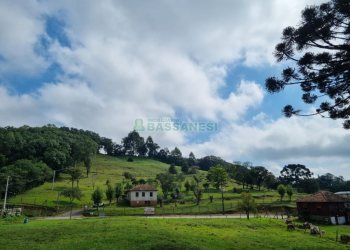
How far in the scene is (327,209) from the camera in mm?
63562

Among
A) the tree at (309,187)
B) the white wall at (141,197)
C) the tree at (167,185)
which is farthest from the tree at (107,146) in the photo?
the white wall at (141,197)

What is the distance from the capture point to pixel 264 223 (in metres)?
48.1

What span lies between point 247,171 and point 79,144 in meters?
61.2

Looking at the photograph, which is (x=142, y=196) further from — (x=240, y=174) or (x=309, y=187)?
(x=309, y=187)

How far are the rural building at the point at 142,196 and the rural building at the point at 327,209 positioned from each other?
35807mm

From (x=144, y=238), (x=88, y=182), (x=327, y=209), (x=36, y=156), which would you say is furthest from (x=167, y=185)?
(x=144, y=238)

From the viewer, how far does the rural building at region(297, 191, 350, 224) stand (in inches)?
2474

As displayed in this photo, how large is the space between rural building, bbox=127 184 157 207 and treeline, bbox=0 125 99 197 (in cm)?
2913

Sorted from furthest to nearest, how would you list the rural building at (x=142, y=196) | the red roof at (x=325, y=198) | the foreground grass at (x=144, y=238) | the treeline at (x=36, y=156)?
the treeline at (x=36, y=156), the rural building at (x=142, y=196), the red roof at (x=325, y=198), the foreground grass at (x=144, y=238)

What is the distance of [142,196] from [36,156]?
51.1 m

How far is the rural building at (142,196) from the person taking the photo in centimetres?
8500

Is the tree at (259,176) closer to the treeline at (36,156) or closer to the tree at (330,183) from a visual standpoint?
the tree at (330,183)

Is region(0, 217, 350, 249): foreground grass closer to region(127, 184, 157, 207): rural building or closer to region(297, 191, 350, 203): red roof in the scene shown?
region(297, 191, 350, 203): red roof

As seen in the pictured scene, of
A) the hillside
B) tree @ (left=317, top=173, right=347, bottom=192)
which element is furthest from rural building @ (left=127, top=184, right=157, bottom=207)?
tree @ (left=317, top=173, right=347, bottom=192)
